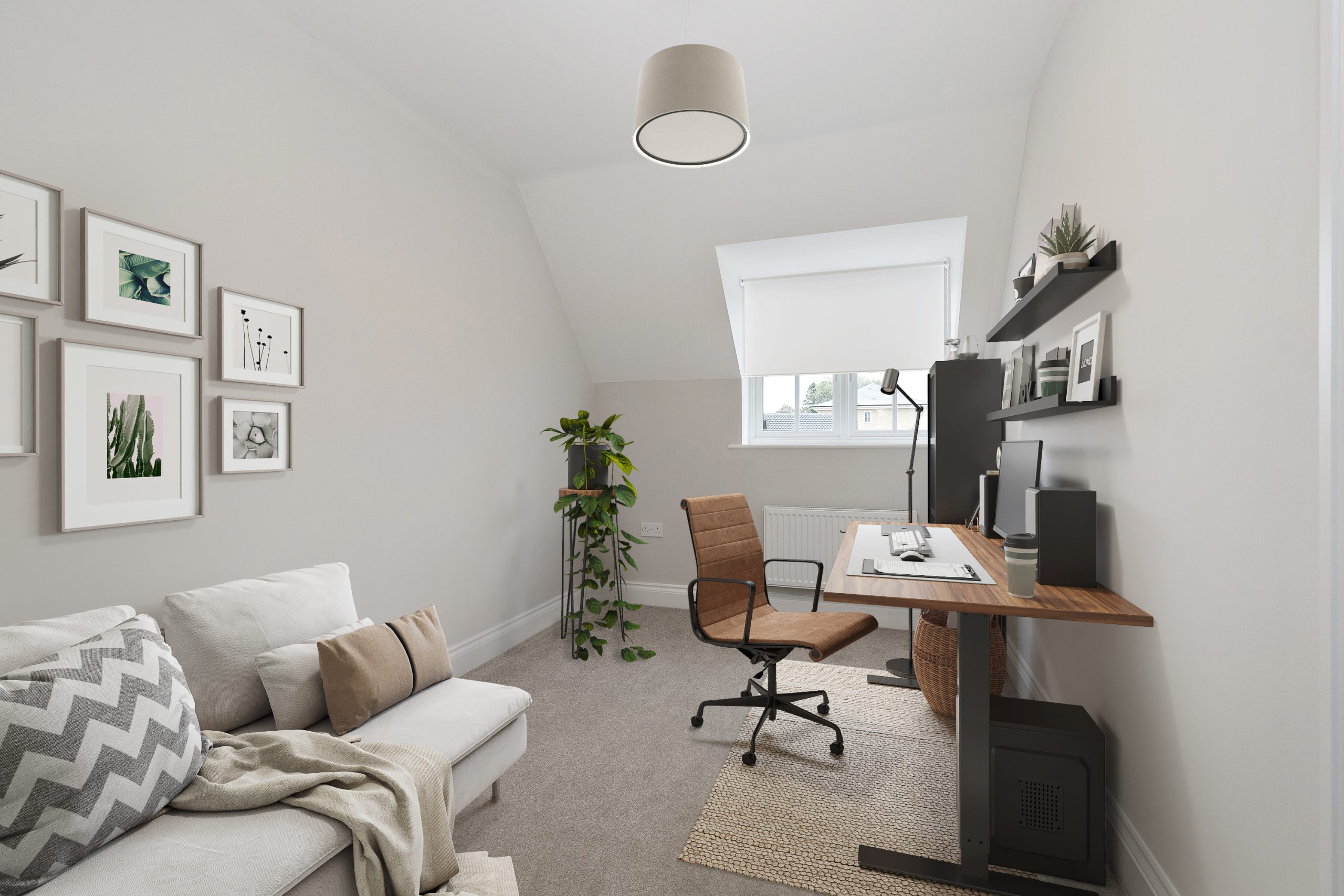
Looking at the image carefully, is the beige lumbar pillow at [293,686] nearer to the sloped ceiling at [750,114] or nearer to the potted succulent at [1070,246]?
the sloped ceiling at [750,114]

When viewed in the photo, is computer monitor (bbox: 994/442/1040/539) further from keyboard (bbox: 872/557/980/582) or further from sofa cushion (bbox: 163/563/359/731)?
sofa cushion (bbox: 163/563/359/731)

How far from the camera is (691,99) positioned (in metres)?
1.75

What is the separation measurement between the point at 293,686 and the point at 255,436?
95 cm

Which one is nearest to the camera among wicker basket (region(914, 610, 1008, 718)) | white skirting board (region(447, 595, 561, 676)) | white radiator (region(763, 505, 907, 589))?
wicker basket (region(914, 610, 1008, 718))

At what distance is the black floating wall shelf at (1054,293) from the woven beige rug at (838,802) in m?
1.71

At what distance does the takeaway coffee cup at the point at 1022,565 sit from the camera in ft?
5.52

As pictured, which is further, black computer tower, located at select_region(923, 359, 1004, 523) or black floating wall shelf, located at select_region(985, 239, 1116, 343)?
black computer tower, located at select_region(923, 359, 1004, 523)

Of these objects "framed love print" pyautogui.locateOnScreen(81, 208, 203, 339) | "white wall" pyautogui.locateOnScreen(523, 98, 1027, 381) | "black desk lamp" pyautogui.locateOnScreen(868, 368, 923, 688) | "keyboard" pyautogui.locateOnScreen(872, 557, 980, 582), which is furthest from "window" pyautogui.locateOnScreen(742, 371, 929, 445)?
"framed love print" pyautogui.locateOnScreen(81, 208, 203, 339)

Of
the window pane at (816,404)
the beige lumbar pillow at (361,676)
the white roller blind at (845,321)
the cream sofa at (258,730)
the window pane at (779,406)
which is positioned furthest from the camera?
the window pane at (779,406)

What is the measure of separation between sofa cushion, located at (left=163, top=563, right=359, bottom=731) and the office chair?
1.35m

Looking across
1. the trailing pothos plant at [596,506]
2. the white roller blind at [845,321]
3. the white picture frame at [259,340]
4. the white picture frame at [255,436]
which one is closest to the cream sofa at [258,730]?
the white picture frame at [255,436]

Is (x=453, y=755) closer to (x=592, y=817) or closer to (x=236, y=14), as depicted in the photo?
(x=592, y=817)

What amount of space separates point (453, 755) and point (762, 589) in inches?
65.7

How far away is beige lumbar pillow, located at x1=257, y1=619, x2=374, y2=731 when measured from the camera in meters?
1.78
